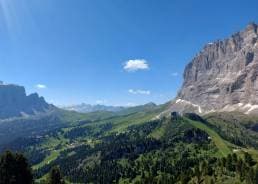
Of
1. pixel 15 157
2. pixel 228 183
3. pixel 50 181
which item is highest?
pixel 15 157

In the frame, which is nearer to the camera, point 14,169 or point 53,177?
point 14,169

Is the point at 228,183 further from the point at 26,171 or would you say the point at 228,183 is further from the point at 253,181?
the point at 26,171

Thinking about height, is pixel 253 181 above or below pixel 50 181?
below

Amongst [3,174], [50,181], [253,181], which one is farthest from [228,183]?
[3,174]

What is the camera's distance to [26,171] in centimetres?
8306

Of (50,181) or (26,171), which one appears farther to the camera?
(50,181)

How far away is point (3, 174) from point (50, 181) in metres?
13.0

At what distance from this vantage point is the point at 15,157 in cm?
8244

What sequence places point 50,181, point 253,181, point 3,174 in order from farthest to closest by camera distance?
point 253,181, point 50,181, point 3,174

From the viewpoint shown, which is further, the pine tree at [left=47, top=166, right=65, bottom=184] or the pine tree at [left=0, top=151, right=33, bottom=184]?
the pine tree at [left=47, top=166, right=65, bottom=184]

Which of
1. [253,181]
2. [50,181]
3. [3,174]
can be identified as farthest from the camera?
[253,181]

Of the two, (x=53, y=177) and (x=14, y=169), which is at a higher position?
(x=14, y=169)

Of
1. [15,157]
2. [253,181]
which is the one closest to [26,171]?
[15,157]

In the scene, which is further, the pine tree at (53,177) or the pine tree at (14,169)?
the pine tree at (53,177)
